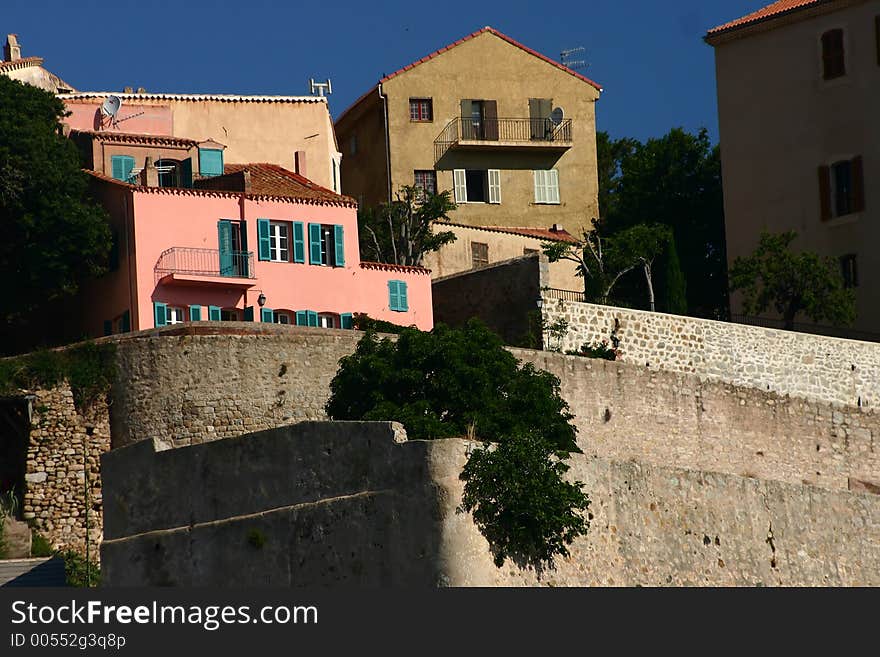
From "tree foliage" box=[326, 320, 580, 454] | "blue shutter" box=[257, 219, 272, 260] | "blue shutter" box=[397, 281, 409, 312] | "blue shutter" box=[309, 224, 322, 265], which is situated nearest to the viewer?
"tree foliage" box=[326, 320, 580, 454]

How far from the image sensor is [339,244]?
5744 centimetres

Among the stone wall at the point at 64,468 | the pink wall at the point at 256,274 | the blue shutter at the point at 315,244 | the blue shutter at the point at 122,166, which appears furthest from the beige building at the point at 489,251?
the stone wall at the point at 64,468

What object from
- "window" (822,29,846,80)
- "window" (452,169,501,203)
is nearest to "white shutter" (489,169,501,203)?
"window" (452,169,501,203)

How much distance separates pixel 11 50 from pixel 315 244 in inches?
646

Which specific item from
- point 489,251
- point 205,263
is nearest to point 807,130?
point 489,251

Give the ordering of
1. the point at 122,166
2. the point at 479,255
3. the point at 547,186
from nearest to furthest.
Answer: the point at 122,166
the point at 479,255
the point at 547,186

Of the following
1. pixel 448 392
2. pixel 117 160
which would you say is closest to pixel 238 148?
pixel 117 160

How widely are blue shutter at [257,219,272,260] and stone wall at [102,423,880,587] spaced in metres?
13.7

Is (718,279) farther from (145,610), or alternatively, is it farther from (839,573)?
(145,610)

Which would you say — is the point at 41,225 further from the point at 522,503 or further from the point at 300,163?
the point at 522,503

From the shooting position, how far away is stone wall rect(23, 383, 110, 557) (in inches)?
1949

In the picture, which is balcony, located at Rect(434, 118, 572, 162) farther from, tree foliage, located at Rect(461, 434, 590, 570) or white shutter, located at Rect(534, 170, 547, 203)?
tree foliage, located at Rect(461, 434, 590, 570)

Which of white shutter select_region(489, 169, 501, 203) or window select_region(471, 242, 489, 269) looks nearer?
window select_region(471, 242, 489, 269)

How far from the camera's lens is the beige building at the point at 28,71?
65812 mm
